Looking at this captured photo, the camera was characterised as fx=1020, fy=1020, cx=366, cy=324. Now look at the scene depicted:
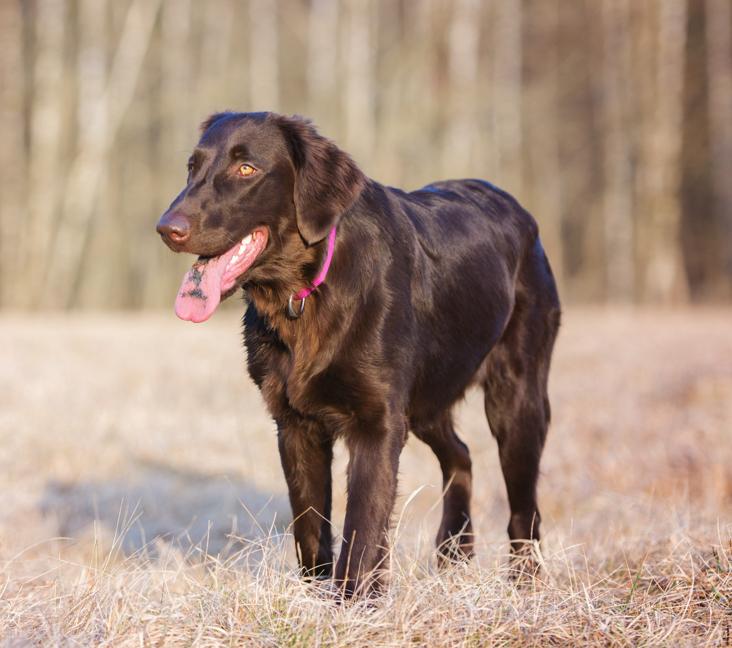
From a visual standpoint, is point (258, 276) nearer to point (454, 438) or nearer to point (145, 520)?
point (454, 438)

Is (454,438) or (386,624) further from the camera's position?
(454,438)

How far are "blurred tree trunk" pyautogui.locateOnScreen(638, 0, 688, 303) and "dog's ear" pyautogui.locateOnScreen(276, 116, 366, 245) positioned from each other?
18.0 m

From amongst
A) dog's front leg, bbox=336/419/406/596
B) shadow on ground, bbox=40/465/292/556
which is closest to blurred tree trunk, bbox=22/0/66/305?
shadow on ground, bbox=40/465/292/556

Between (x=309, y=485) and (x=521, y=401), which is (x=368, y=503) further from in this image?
(x=521, y=401)

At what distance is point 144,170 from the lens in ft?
86.6

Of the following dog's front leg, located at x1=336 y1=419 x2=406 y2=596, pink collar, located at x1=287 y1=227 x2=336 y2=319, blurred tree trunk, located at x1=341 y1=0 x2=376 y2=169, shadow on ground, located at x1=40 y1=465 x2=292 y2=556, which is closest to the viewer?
dog's front leg, located at x1=336 y1=419 x2=406 y2=596

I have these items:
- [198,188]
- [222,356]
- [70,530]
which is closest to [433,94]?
[222,356]

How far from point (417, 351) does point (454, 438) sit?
1.07 m

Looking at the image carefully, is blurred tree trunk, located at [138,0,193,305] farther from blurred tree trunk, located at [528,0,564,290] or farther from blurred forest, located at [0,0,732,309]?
blurred tree trunk, located at [528,0,564,290]

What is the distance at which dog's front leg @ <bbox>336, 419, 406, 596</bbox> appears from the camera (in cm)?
321

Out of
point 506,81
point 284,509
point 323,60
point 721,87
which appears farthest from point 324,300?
point 721,87

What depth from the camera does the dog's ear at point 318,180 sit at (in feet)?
10.8

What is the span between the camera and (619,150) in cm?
2280

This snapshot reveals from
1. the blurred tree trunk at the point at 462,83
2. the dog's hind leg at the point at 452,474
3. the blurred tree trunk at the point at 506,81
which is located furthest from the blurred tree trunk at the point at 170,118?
the dog's hind leg at the point at 452,474
